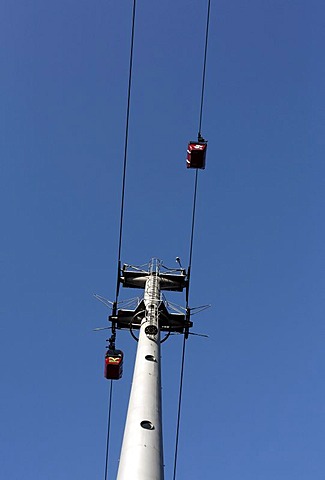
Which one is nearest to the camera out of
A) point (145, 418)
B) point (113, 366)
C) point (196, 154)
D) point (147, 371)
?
point (145, 418)

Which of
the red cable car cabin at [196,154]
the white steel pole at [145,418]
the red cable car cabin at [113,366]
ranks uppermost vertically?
the red cable car cabin at [196,154]

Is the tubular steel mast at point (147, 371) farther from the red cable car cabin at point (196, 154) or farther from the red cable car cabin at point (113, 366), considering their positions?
the red cable car cabin at point (196, 154)

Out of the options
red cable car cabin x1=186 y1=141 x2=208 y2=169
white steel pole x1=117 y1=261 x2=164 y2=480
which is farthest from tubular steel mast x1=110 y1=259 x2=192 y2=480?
red cable car cabin x1=186 y1=141 x2=208 y2=169

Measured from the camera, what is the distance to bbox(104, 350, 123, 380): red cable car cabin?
62.8ft

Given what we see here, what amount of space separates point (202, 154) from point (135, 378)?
9.31 meters

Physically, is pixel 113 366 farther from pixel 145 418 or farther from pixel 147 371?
Answer: pixel 145 418

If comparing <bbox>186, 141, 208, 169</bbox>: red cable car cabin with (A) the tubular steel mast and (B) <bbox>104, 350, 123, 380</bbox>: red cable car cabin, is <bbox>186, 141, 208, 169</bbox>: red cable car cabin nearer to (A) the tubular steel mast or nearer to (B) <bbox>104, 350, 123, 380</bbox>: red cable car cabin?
(A) the tubular steel mast

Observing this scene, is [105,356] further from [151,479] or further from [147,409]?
[151,479]

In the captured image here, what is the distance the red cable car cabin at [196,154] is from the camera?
20.3 meters

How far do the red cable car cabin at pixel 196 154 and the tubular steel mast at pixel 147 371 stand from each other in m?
4.92

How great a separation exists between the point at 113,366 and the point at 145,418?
Answer: 23.7 feet

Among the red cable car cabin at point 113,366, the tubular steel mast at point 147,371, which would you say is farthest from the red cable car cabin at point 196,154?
the red cable car cabin at point 113,366

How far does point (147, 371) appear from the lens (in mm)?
14438

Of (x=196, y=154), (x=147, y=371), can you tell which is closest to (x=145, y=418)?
(x=147, y=371)
